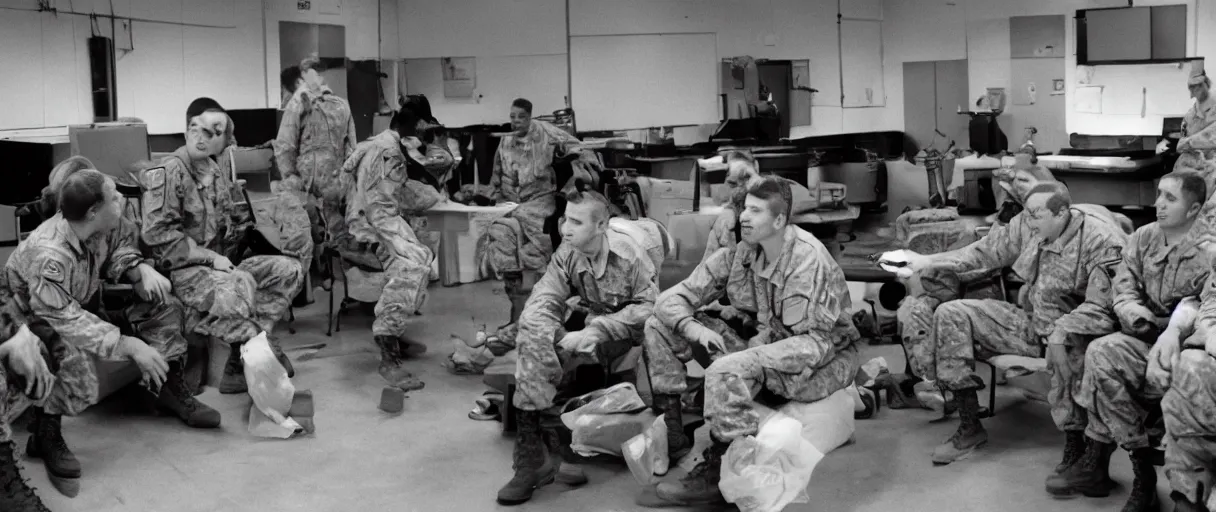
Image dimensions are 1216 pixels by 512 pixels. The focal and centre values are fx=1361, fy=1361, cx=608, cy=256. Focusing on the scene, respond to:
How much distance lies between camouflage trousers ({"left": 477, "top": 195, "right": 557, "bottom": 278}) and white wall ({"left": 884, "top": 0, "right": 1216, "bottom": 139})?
574 centimetres

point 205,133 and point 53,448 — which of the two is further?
point 205,133

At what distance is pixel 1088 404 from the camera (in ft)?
16.4

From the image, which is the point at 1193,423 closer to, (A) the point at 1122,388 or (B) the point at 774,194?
(A) the point at 1122,388

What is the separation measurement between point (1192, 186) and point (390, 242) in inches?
167

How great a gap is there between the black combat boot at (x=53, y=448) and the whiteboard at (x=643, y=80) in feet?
21.9

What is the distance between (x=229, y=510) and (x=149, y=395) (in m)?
1.56

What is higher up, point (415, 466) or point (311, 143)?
point (311, 143)

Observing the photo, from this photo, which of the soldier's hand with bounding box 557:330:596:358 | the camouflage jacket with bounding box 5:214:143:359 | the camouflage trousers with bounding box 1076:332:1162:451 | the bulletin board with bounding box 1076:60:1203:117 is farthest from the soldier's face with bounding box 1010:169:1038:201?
the bulletin board with bounding box 1076:60:1203:117

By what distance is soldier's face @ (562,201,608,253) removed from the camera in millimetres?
5730

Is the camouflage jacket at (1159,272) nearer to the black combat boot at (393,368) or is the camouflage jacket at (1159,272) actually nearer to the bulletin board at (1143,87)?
the black combat boot at (393,368)

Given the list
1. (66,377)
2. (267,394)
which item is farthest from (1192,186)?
(66,377)

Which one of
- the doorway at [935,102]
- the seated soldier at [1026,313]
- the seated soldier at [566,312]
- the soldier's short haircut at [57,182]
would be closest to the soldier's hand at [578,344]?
the seated soldier at [566,312]

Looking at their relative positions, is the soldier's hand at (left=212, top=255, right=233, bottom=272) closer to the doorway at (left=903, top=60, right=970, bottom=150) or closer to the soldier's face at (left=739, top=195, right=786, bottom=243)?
the soldier's face at (left=739, top=195, right=786, bottom=243)

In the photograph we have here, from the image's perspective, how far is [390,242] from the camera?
766 cm
